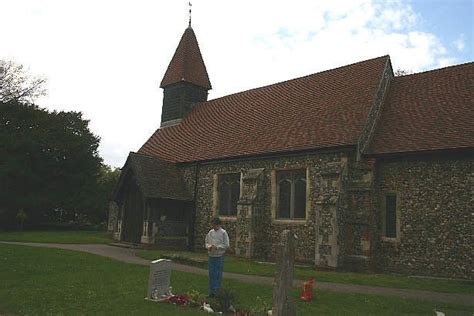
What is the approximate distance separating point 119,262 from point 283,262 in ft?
32.8

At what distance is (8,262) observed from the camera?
13703mm

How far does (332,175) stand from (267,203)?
3.84m

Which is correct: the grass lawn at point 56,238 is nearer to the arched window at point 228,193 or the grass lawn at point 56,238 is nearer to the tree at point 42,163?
the arched window at point 228,193

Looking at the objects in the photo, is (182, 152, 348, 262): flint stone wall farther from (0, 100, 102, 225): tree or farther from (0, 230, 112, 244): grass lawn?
(0, 100, 102, 225): tree

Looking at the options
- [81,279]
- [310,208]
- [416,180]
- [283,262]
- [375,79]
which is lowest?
[81,279]

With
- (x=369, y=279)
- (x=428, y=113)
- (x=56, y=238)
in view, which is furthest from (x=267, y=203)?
(x=56, y=238)

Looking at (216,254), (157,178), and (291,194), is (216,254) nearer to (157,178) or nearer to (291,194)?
(291,194)

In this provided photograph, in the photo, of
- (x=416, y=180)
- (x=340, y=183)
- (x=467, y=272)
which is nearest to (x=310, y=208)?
(x=340, y=183)

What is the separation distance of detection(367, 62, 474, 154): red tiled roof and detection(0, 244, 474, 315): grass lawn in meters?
7.50

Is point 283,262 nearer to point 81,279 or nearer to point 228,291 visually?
point 228,291

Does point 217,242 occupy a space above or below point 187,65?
below

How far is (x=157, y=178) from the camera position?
74.3ft

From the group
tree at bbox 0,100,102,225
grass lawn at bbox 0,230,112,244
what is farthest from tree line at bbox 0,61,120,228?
grass lawn at bbox 0,230,112,244

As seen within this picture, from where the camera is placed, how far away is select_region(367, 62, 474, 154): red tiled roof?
51.4 ft
